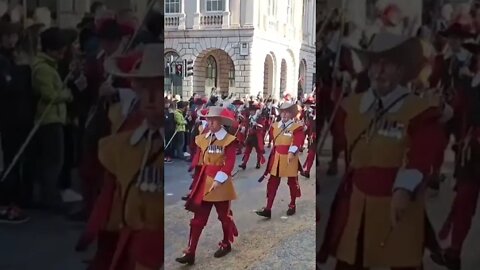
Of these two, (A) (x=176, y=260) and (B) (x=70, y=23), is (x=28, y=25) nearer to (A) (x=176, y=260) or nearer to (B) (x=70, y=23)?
(B) (x=70, y=23)

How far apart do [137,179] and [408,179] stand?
38.5 inches

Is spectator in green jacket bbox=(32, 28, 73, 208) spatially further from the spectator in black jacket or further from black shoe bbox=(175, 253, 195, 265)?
black shoe bbox=(175, 253, 195, 265)

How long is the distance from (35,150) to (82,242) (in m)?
0.38

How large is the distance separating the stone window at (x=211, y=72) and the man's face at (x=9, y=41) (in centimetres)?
699

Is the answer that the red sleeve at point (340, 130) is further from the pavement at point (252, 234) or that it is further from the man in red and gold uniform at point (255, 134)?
the man in red and gold uniform at point (255, 134)

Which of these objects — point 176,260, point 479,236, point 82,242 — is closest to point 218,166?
point 176,260

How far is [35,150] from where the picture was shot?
2.13 m

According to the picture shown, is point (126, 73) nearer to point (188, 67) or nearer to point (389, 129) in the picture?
point (389, 129)

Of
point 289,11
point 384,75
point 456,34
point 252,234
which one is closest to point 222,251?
point 252,234

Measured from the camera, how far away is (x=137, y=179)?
7.06ft

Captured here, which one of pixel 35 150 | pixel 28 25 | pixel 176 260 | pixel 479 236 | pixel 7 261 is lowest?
pixel 176 260

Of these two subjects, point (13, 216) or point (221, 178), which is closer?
point (13, 216)

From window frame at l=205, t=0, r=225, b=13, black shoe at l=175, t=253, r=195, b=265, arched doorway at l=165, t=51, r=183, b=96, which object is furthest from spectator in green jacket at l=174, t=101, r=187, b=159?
black shoe at l=175, t=253, r=195, b=265

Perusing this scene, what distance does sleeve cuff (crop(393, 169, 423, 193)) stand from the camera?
2.08m
